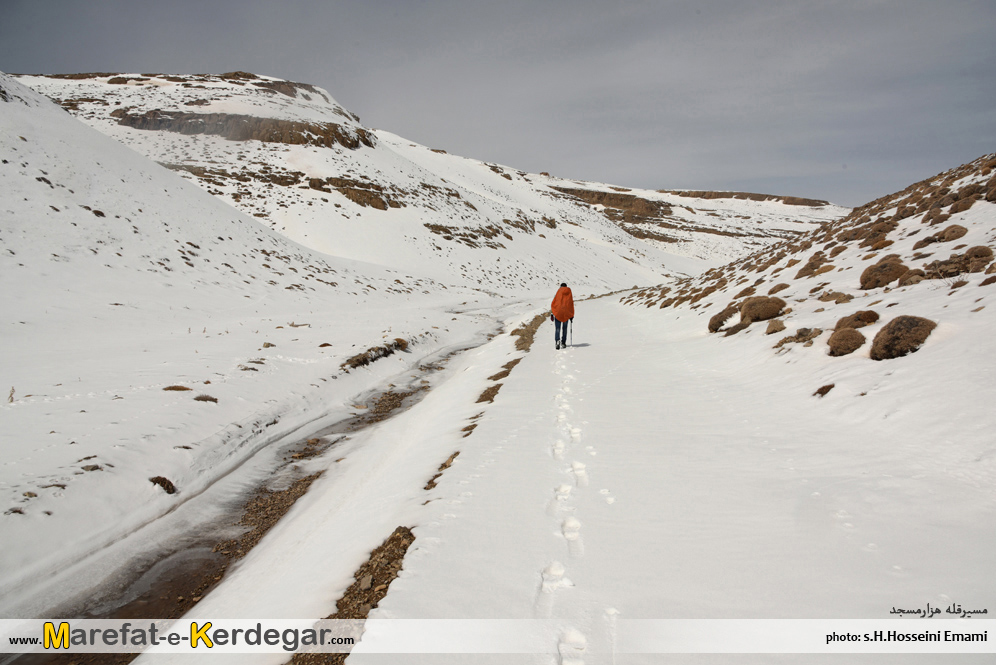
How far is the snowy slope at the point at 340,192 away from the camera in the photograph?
34.6 meters

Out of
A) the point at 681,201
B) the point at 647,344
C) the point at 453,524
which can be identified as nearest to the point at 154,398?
the point at 453,524

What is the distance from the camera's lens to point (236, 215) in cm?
2212

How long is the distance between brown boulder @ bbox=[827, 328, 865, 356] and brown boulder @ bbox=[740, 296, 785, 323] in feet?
10.4

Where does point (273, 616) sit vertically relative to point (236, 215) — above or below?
below

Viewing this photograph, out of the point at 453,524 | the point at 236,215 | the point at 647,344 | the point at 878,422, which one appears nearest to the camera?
the point at 453,524

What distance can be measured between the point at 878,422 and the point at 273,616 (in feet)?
19.1

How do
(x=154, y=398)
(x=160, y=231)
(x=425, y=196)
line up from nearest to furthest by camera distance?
Result: 1. (x=154, y=398)
2. (x=160, y=231)
3. (x=425, y=196)

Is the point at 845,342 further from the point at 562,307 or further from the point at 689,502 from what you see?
the point at 562,307

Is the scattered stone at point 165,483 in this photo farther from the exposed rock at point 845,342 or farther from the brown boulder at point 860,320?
the brown boulder at point 860,320

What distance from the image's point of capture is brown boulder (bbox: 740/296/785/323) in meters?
9.70

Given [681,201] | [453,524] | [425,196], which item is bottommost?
[453,524]

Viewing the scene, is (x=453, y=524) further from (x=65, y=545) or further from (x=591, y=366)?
(x=591, y=366)

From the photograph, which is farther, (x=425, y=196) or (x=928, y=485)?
(x=425, y=196)

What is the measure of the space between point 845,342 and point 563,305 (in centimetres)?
629
